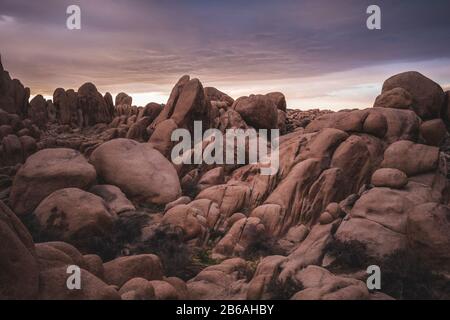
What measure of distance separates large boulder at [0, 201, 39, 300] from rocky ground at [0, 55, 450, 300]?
0.09ft

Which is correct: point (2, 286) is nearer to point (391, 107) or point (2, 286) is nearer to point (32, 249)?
point (32, 249)

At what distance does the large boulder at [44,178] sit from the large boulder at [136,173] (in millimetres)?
1650

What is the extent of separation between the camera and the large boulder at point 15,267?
9125mm

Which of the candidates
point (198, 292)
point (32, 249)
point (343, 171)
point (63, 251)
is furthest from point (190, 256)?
point (343, 171)

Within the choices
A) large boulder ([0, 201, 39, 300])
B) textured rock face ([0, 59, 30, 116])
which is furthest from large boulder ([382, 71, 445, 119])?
textured rock face ([0, 59, 30, 116])

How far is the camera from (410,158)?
1906 cm

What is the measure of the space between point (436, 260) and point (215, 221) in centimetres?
890

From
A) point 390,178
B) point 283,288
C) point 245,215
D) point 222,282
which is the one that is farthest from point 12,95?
point 283,288

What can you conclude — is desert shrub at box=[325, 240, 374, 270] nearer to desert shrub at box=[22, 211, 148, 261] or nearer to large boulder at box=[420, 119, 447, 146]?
desert shrub at box=[22, 211, 148, 261]

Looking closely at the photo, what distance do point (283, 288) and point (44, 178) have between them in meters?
12.2

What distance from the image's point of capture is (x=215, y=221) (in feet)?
62.5

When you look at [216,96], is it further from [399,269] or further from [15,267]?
[15,267]

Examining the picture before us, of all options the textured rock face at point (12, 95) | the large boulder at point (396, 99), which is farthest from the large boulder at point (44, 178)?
the textured rock face at point (12, 95)

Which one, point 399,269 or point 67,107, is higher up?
point 67,107
